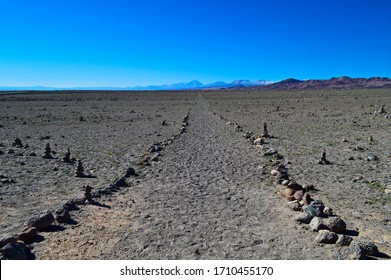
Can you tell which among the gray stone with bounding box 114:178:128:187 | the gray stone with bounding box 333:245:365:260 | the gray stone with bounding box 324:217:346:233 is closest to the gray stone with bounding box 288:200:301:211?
the gray stone with bounding box 324:217:346:233

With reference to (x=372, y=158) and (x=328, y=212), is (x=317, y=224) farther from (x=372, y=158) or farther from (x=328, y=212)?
(x=372, y=158)

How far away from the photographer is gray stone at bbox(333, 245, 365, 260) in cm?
561

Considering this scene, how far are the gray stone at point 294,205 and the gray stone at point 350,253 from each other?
2227 mm

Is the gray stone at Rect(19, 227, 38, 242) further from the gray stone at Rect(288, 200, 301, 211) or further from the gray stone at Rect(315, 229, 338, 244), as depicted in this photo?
the gray stone at Rect(288, 200, 301, 211)

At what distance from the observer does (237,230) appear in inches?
277

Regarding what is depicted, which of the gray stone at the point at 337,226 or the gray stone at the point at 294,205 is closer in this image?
the gray stone at the point at 337,226

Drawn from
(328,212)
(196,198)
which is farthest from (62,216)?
(328,212)

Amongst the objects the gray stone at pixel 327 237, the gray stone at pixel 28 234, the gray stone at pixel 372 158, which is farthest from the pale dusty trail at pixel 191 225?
the gray stone at pixel 372 158

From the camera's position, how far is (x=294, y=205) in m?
8.20

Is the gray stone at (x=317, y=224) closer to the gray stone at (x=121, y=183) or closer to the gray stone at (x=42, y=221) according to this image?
the gray stone at (x=42, y=221)

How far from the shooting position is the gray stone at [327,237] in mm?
6309

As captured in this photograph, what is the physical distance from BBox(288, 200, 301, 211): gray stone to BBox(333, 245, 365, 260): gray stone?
223cm
